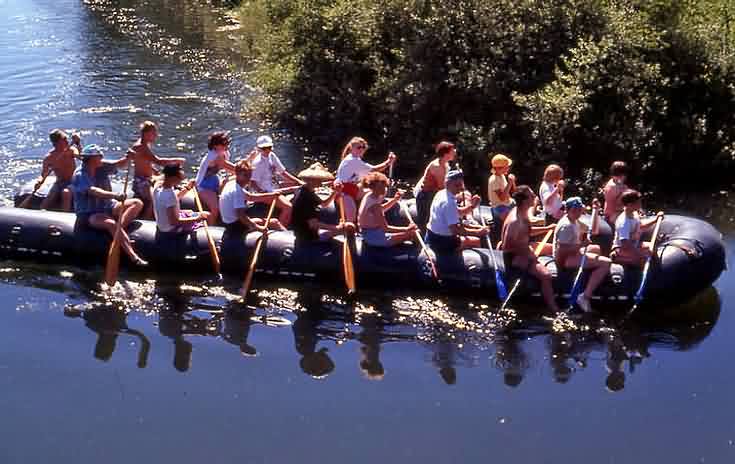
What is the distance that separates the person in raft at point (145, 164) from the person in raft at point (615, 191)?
4.83 metres

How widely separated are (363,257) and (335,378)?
167 centimetres

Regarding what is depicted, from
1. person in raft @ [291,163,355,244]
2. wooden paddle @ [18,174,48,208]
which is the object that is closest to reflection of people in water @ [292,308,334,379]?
person in raft @ [291,163,355,244]

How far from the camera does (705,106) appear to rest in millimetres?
13016

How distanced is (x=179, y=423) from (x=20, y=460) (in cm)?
123

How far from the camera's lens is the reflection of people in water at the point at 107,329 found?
833 cm

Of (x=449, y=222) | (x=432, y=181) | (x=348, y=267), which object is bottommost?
(x=348, y=267)

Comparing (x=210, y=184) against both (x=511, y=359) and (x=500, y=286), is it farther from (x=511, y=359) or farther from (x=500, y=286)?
(x=511, y=359)

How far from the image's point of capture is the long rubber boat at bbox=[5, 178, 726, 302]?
8742 mm

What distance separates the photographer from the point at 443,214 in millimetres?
9055

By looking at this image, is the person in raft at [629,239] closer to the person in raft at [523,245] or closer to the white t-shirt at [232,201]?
the person in raft at [523,245]

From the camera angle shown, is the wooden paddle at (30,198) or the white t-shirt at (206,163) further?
the wooden paddle at (30,198)

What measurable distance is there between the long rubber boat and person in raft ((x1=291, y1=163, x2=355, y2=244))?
12 centimetres

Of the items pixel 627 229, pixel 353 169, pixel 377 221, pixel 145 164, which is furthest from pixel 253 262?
pixel 627 229

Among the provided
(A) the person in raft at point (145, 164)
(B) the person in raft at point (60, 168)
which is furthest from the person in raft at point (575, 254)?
(B) the person in raft at point (60, 168)
